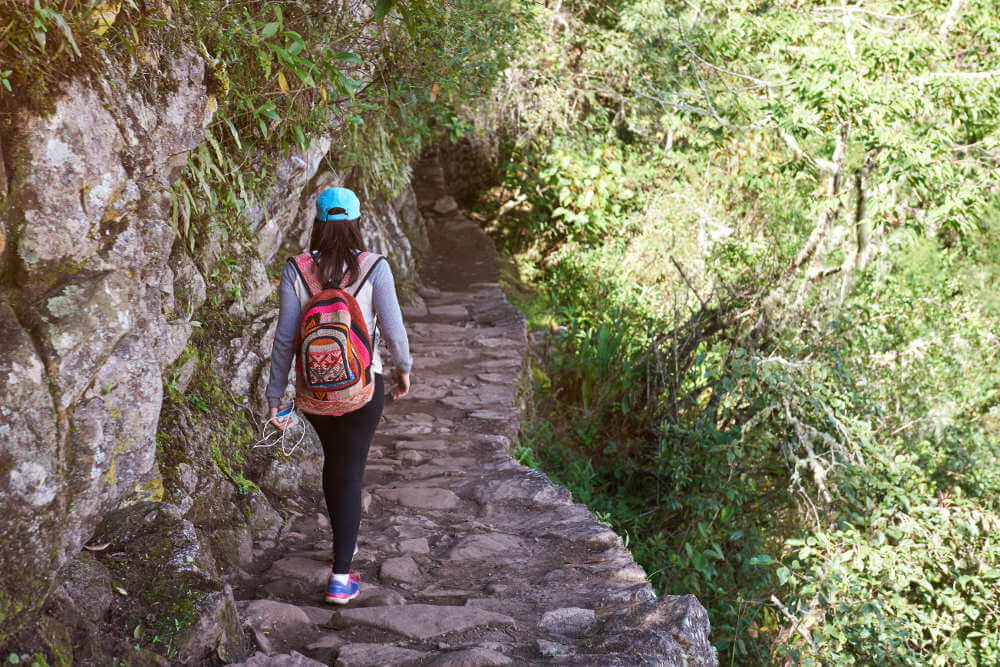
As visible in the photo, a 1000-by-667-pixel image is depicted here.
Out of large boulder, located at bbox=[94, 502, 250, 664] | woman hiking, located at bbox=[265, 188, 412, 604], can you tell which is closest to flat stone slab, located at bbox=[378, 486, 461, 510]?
woman hiking, located at bbox=[265, 188, 412, 604]

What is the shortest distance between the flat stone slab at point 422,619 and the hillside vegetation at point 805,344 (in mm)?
2244

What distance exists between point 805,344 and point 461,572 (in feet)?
12.9

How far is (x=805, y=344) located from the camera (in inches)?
261

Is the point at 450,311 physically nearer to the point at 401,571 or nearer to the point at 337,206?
the point at 401,571

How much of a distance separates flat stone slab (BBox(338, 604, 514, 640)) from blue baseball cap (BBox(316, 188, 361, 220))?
5.27 ft

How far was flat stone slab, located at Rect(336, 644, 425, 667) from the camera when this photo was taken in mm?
2873

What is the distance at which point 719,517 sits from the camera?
631cm

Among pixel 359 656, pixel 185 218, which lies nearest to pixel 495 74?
pixel 185 218

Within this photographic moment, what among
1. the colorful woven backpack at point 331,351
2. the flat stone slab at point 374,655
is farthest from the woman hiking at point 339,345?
the flat stone slab at point 374,655

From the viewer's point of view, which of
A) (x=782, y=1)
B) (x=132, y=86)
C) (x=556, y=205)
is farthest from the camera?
(x=556, y=205)

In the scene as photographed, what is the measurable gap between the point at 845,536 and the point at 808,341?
171 cm

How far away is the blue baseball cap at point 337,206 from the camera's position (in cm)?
329

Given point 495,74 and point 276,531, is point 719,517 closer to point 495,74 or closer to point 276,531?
point 276,531

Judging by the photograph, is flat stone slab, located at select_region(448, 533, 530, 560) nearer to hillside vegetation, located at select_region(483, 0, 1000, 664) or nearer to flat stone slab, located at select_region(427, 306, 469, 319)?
hillside vegetation, located at select_region(483, 0, 1000, 664)
